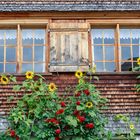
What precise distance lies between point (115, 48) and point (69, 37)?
1.24 m

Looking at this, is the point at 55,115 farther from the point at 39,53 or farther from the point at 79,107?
the point at 39,53

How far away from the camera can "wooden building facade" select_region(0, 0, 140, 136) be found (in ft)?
43.4

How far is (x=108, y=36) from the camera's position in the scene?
45.0 feet

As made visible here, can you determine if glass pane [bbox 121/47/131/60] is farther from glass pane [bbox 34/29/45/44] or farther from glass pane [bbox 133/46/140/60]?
glass pane [bbox 34/29/45/44]

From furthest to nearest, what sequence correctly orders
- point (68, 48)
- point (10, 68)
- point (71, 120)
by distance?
point (10, 68) < point (68, 48) < point (71, 120)

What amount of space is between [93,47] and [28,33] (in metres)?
1.74

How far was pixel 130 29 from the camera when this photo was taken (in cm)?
1377

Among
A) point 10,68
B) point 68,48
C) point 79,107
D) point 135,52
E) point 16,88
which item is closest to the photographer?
point 79,107

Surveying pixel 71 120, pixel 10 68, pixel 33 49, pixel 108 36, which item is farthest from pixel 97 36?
pixel 71 120

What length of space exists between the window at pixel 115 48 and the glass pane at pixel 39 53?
129 centimetres

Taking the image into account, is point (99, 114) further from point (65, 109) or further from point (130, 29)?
point (130, 29)

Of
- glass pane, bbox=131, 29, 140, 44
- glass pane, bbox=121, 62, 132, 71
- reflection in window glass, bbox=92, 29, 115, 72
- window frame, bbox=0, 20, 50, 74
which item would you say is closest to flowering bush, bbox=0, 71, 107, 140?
window frame, bbox=0, 20, 50, 74

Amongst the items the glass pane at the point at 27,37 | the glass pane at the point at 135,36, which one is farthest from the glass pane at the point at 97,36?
the glass pane at the point at 27,37

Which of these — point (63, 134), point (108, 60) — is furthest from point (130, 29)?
point (63, 134)
